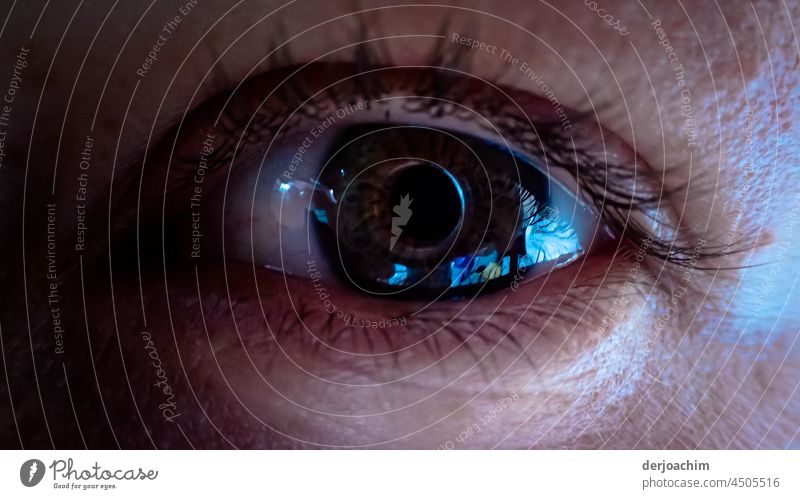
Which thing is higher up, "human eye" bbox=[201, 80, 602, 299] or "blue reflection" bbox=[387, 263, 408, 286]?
"human eye" bbox=[201, 80, 602, 299]

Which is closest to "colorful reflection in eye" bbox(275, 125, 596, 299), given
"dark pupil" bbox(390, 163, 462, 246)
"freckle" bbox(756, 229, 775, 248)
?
"dark pupil" bbox(390, 163, 462, 246)

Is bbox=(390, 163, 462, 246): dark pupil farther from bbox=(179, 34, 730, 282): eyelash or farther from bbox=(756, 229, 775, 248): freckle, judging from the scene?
bbox=(756, 229, 775, 248): freckle

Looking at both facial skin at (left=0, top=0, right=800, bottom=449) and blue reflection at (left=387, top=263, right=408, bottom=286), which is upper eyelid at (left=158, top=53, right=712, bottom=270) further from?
blue reflection at (left=387, top=263, right=408, bottom=286)

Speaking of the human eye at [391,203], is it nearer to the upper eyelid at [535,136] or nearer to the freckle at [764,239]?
the upper eyelid at [535,136]

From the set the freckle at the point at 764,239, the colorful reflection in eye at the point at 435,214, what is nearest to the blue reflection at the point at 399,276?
the colorful reflection in eye at the point at 435,214

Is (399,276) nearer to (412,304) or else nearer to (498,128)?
(412,304)

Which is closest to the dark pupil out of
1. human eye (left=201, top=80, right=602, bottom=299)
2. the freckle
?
human eye (left=201, top=80, right=602, bottom=299)

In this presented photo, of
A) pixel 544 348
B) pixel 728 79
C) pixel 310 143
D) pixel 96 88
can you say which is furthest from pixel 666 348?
pixel 96 88
